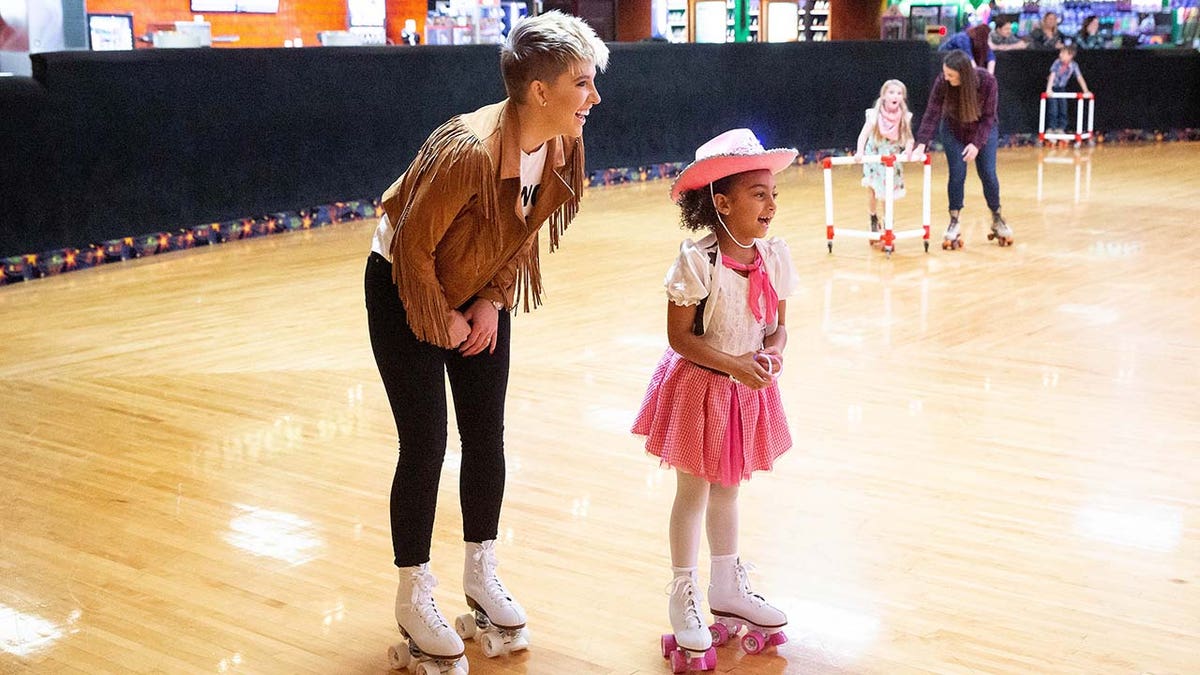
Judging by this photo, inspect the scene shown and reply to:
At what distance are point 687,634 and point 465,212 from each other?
103 cm

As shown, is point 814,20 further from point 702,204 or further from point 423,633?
point 423,633

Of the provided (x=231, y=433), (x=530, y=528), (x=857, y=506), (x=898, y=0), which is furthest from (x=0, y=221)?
(x=898, y=0)

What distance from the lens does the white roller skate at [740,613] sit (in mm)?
3104

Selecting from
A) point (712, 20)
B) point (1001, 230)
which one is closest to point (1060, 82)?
point (712, 20)

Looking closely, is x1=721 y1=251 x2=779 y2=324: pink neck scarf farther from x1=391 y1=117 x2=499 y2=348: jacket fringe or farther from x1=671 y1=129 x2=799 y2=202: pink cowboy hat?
x1=391 y1=117 x2=499 y2=348: jacket fringe

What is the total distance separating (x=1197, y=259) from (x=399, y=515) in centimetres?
688

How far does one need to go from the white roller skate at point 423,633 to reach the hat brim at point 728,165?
1.02m

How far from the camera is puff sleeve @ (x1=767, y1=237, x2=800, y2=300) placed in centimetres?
309

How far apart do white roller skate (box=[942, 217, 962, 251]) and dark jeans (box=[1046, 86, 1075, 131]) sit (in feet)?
29.3

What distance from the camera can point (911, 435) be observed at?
486 cm

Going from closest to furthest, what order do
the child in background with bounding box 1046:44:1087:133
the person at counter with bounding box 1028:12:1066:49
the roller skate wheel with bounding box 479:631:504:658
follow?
the roller skate wheel with bounding box 479:631:504:658, the child in background with bounding box 1046:44:1087:133, the person at counter with bounding box 1028:12:1066:49

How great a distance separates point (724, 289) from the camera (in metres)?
3.03

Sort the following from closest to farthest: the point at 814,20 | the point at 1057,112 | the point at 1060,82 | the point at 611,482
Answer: the point at 611,482 < the point at 1060,82 < the point at 1057,112 < the point at 814,20

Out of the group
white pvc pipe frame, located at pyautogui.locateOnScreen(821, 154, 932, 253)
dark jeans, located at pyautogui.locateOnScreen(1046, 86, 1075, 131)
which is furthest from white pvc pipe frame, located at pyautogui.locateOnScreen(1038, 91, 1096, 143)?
white pvc pipe frame, located at pyautogui.locateOnScreen(821, 154, 932, 253)
